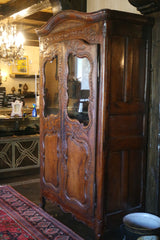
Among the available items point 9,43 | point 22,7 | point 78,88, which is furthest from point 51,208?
point 22,7

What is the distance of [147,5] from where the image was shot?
2775 mm

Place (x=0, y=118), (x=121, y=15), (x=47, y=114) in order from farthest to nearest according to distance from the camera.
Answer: (x=0, y=118)
(x=47, y=114)
(x=121, y=15)

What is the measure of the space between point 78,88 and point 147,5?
3.34ft

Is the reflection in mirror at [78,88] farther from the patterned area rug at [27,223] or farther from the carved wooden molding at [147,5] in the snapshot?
the patterned area rug at [27,223]

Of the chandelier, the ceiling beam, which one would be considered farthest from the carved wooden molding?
the chandelier

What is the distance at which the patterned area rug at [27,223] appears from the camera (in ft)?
9.49

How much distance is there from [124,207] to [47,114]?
1.36 metres

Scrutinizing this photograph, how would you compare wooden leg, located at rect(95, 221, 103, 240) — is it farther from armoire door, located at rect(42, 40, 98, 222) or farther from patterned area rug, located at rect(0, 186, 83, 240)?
patterned area rug, located at rect(0, 186, 83, 240)

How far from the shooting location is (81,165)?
9.53 feet

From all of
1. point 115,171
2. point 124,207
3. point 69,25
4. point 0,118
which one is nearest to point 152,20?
point 69,25

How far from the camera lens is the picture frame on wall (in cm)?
1052

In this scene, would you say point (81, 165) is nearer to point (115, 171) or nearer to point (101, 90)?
point (115, 171)

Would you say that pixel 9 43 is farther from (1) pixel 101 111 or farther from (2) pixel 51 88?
(1) pixel 101 111

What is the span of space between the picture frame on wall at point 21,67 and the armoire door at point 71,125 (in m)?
7.40
